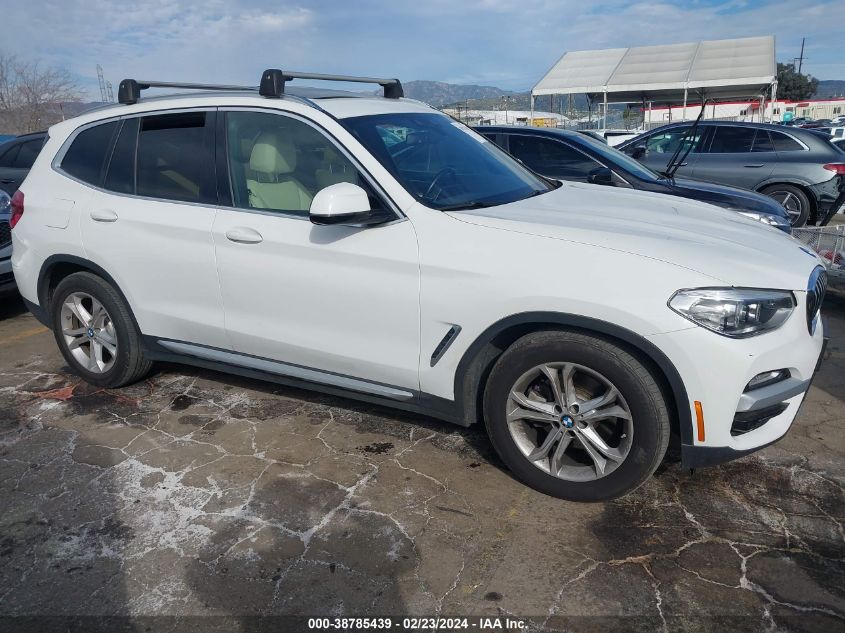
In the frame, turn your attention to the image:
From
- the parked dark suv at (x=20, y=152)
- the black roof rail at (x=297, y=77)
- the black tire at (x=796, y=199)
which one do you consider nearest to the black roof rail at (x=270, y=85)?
the black roof rail at (x=297, y=77)

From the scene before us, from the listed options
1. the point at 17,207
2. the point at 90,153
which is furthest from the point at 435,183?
the point at 17,207

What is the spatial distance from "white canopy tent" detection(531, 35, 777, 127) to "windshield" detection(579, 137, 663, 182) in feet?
79.4

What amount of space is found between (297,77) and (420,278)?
161 cm

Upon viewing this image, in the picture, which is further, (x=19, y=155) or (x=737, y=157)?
(x=737, y=157)

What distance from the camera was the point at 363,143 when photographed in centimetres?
332

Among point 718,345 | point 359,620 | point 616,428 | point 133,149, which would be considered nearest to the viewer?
point 359,620

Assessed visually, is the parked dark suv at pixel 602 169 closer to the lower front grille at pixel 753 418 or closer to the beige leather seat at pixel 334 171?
the beige leather seat at pixel 334 171

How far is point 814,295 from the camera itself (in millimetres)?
2877

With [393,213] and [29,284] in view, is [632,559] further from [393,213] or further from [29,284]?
[29,284]

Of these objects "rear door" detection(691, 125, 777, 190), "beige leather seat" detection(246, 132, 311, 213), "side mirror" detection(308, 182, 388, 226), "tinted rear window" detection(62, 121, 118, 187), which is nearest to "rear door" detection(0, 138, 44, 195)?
"tinted rear window" detection(62, 121, 118, 187)

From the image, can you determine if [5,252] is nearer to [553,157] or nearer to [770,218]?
[553,157]

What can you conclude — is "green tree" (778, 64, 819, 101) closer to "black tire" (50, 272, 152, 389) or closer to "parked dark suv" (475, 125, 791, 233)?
"parked dark suv" (475, 125, 791, 233)

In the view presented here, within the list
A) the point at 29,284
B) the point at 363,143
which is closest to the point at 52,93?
the point at 29,284

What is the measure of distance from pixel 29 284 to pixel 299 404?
2.05 m
